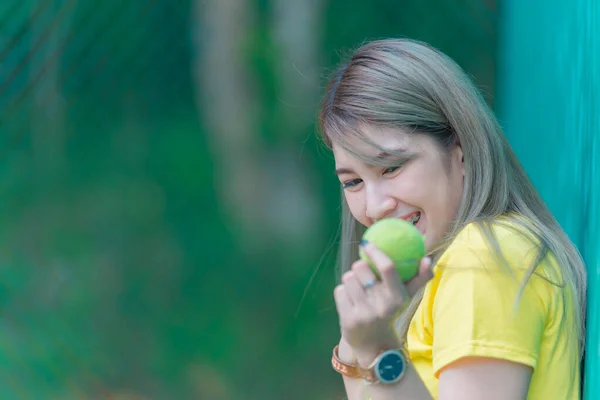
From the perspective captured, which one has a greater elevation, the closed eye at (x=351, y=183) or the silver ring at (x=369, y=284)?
the closed eye at (x=351, y=183)

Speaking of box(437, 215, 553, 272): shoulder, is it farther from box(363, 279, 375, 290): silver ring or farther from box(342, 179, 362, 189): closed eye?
box(342, 179, 362, 189): closed eye

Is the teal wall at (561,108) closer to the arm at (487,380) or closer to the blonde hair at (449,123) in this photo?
the blonde hair at (449,123)

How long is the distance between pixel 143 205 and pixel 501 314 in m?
1.93

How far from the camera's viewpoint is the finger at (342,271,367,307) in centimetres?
143

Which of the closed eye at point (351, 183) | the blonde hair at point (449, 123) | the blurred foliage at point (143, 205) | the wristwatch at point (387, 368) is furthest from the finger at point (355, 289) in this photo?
the blurred foliage at point (143, 205)

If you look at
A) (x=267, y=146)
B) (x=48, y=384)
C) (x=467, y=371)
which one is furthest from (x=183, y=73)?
(x=467, y=371)

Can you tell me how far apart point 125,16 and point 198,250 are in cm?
90

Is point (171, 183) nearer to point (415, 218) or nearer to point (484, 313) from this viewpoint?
point (415, 218)

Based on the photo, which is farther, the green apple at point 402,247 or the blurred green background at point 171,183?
the blurred green background at point 171,183

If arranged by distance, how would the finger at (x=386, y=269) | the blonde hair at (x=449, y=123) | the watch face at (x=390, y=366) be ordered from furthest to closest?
the blonde hair at (x=449, y=123) < the watch face at (x=390, y=366) < the finger at (x=386, y=269)

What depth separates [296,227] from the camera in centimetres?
322

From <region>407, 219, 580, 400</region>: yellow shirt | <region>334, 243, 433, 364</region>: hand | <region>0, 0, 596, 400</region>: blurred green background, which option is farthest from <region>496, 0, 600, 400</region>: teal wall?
<region>334, 243, 433, 364</region>: hand

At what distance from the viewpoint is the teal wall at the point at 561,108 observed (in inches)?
70.0

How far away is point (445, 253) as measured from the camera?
1.60 metres
